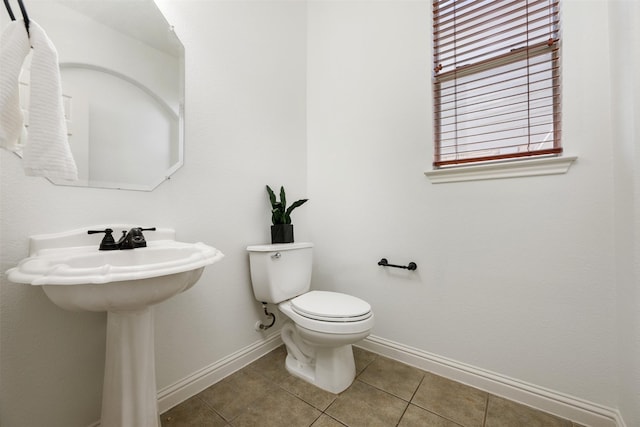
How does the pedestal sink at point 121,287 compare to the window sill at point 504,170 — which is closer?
the pedestal sink at point 121,287

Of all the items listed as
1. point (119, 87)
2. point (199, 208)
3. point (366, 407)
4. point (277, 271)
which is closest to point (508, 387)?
point (366, 407)

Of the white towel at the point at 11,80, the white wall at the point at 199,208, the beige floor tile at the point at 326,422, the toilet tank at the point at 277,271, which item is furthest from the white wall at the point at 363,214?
the beige floor tile at the point at 326,422

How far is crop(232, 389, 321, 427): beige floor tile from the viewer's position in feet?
3.49

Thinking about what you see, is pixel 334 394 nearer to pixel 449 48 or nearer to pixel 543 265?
pixel 543 265

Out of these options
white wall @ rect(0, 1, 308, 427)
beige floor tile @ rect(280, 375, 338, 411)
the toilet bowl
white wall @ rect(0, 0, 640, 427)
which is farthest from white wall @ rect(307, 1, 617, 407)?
beige floor tile @ rect(280, 375, 338, 411)

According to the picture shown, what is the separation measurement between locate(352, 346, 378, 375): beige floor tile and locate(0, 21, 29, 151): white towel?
165 centimetres

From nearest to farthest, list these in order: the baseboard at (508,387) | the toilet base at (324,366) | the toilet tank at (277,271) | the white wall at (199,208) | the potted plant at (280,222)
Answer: the white wall at (199,208) → the baseboard at (508,387) → the toilet base at (324,366) → the toilet tank at (277,271) → the potted plant at (280,222)

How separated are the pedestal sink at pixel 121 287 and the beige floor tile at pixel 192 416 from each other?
0.70 feet

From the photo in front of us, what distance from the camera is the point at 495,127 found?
4.21 feet

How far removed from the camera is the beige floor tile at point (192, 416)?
1055 mm

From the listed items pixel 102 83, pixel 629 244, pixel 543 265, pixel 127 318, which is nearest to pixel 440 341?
pixel 543 265

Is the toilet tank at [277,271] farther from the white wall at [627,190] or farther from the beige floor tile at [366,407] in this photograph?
the white wall at [627,190]

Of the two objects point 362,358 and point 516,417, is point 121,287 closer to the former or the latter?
point 362,358

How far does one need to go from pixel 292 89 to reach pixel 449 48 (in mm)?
1022
